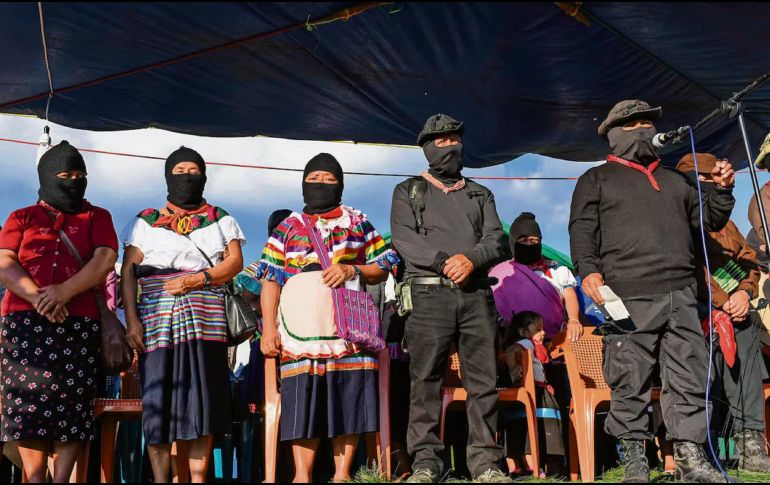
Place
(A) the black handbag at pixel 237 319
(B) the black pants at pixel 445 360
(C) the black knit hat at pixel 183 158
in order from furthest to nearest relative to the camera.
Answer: (C) the black knit hat at pixel 183 158 → (A) the black handbag at pixel 237 319 → (B) the black pants at pixel 445 360

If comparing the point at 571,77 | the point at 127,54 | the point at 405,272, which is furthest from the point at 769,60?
the point at 127,54

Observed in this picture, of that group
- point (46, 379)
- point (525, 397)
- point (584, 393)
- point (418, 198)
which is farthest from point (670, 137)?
point (46, 379)

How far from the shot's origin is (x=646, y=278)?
439 centimetres

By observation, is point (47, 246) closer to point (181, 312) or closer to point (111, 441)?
point (181, 312)

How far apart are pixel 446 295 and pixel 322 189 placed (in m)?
1.05

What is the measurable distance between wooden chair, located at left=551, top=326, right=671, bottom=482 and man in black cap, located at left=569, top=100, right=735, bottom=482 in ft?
2.67

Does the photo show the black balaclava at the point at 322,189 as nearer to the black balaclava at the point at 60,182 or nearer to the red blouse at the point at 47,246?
the red blouse at the point at 47,246

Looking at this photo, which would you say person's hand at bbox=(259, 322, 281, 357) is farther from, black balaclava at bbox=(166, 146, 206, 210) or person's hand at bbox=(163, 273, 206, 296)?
black balaclava at bbox=(166, 146, 206, 210)

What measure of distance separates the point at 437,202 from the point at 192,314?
1567 millimetres

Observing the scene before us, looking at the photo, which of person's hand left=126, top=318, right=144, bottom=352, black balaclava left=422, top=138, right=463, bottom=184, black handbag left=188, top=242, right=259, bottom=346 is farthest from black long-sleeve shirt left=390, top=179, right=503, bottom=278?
person's hand left=126, top=318, right=144, bottom=352

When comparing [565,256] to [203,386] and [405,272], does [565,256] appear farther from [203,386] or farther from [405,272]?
[203,386]

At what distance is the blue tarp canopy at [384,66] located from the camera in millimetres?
4891

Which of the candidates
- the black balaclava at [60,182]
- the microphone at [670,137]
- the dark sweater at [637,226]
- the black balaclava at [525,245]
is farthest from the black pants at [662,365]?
the black balaclava at [60,182]

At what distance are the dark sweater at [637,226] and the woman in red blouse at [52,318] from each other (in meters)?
2.72
